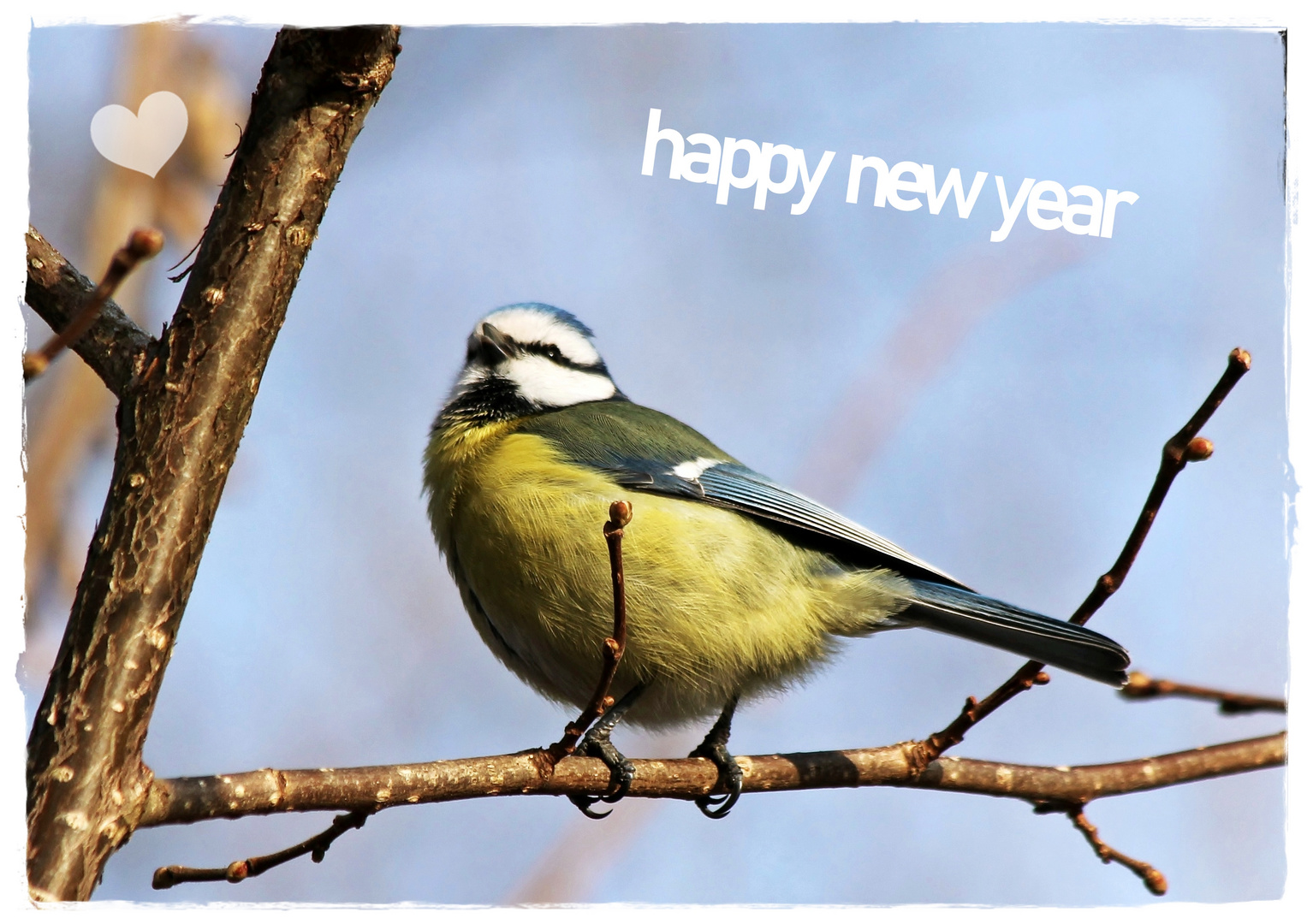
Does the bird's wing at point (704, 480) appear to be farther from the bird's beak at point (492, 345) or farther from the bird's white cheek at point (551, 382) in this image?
the bird's beak at point (492, 345)

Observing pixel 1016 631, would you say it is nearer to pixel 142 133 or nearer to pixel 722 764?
pixel 722 764

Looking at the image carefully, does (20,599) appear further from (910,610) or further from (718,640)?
(910,610)

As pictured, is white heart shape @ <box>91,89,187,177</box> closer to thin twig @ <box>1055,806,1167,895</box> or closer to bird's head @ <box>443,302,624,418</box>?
bird's head @ <box>443,302,624,418</box>

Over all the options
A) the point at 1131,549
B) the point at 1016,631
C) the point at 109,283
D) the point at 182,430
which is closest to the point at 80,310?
the point at 182,430

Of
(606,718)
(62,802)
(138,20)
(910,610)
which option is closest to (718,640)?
(606,718)

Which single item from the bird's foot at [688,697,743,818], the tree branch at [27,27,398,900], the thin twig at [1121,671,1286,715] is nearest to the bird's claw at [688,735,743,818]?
the bird's foot at [688,697,743,818]

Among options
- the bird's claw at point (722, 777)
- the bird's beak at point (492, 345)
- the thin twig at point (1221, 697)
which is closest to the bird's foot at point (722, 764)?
the bird's claw at point (722, 777)
